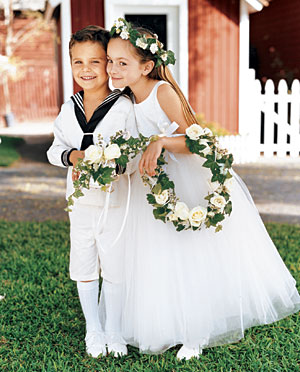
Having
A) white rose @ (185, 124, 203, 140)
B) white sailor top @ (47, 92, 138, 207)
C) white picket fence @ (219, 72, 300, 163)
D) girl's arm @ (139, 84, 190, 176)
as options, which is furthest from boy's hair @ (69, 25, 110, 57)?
white picket fence @ (219, 72, 300, 163)

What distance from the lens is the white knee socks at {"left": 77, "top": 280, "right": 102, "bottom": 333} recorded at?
281cm

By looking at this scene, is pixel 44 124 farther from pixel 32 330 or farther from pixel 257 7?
pixel 32 330

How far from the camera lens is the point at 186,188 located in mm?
2641

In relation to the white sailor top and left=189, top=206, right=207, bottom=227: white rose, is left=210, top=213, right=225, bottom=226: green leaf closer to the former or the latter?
left=189, top=206, right=207, bottom=227: white rose

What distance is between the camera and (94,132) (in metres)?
2.59

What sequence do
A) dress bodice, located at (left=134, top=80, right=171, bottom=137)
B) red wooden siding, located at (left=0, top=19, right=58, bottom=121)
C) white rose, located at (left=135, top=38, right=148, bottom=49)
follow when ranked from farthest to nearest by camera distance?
red wooden siding, located at (left=0, top=19, right=58, bottom=121) → dress bodice, located at (left=134, top=80, right=171, bottom=137) → white rose, located at (left=135, top=38, right=148, bottom=49)

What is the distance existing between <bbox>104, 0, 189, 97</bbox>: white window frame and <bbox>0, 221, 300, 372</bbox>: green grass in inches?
234

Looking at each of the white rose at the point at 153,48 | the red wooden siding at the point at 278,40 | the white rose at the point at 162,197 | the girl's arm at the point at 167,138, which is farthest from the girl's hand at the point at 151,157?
the red wooden siding at the point at 278,40

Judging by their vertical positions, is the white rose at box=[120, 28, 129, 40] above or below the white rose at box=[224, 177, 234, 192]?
above

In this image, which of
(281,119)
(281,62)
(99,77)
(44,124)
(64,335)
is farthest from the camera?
(44,124)

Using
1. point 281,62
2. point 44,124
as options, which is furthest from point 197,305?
A: point 44,124

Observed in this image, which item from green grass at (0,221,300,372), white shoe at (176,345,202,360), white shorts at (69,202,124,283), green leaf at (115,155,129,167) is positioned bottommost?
green grass at (0,221,300,372)

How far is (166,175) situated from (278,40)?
12.0 meters

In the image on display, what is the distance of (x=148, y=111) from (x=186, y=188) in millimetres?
436
